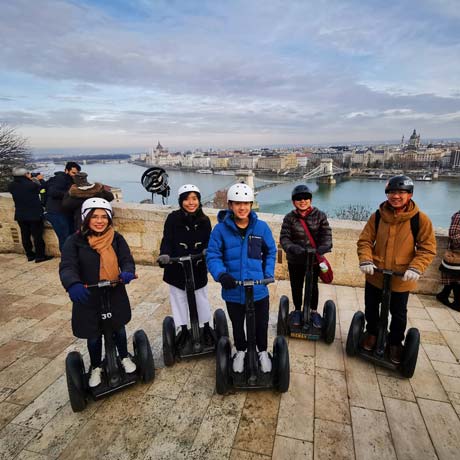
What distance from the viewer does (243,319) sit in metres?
2.14

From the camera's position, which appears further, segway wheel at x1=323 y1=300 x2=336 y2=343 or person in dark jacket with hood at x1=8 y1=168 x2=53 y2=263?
person in dark jacket with hood at x1=8 y1=168 x2=53 y2=263

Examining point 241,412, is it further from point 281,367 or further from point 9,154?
point 9,154

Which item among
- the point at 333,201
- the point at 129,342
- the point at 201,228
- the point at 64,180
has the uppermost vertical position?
the point at 64,180

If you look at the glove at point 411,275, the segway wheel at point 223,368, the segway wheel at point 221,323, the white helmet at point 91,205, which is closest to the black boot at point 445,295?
the glove at point 411,275

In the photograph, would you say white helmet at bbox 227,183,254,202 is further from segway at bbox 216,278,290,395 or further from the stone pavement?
the stone pavement

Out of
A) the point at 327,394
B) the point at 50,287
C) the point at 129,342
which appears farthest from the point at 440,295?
the point at 50,287

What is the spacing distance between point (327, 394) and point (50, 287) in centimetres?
353

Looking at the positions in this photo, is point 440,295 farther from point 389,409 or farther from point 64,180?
point 64,180

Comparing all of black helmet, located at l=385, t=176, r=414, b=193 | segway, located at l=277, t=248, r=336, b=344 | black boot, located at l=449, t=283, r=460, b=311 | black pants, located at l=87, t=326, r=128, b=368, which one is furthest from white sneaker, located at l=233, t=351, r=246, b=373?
black boot, located at l=449, t=283, r=460, b=311

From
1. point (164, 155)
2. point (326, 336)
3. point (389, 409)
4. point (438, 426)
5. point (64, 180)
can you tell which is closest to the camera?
point (438, 426)

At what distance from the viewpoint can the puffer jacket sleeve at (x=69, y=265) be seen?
1.73 metres

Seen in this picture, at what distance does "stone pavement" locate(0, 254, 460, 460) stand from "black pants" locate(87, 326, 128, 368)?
267mm

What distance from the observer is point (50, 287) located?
380 centimetres

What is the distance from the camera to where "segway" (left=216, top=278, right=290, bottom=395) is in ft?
6.60
